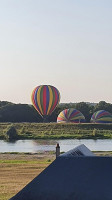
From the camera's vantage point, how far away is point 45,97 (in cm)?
9938

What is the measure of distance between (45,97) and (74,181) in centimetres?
8655

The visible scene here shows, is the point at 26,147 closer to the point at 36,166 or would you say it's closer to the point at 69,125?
the point at 36,166

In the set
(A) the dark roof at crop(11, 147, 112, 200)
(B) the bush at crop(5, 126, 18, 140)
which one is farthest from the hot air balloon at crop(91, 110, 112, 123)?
(A) the dark roof at crop(11, 147, 112, 200)

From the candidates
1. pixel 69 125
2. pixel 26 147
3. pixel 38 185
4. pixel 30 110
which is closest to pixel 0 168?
pixel 38 185

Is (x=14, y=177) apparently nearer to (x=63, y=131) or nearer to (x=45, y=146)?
(x=45, y=146)

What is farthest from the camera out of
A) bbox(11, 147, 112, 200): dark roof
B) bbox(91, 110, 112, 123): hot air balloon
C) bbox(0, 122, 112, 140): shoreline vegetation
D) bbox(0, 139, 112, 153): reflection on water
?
bbox(91, 110, 112, 123): hot air balloon

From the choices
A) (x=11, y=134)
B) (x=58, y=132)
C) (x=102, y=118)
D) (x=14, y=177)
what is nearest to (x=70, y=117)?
(x=102, y=118)

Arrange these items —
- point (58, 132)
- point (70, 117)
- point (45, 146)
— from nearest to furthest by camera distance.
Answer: point (45, 146)
point (58, 132)
point (70, 117)

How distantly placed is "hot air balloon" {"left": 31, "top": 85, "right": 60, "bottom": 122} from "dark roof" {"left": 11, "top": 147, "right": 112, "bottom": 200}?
86.2 metres

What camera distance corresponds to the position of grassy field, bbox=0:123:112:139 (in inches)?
2972

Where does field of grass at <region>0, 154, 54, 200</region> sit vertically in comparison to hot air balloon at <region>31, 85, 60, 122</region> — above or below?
below

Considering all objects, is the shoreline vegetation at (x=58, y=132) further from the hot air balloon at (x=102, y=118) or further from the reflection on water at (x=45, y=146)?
the hot air balloon at (x=102, y=118)

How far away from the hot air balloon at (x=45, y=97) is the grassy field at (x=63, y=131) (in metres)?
6.61

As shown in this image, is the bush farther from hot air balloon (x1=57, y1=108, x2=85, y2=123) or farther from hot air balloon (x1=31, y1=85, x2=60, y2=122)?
hot air balloon (x1=57, y1=108, x2=85, y2=123)
